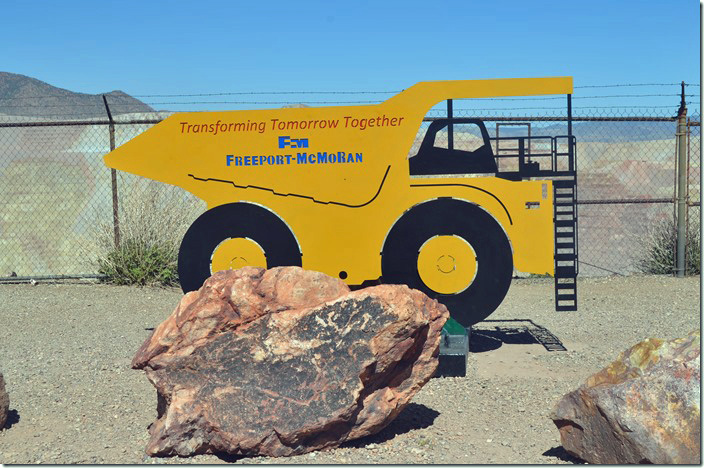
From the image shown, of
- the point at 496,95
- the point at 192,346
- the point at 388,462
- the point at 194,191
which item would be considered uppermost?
the point at 496,95

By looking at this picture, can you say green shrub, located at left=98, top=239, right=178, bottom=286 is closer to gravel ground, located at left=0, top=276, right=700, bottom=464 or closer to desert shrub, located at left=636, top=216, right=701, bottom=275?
gravel ground, located at left=0, top=276, right=700, bottom=464

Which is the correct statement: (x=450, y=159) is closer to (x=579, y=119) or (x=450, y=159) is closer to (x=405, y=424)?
(x=405, y=424)

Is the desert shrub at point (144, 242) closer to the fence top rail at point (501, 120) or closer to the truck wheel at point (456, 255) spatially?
the fence top rail at point (501, 120)

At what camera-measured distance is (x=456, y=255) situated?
7.88m

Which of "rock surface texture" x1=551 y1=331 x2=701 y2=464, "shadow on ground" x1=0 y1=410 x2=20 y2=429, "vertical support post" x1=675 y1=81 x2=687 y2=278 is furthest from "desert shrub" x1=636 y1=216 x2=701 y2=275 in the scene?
"shadow on ground" x1=0 y1=410 x2=20 y2=429

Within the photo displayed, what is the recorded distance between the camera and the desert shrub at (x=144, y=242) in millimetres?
11617

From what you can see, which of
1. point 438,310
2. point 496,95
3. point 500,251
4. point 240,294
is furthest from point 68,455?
point 496,95

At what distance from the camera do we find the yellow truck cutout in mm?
7832

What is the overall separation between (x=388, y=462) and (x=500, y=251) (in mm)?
3262

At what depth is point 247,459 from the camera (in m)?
5.01

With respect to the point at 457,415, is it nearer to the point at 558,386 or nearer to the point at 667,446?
the point at 558,386

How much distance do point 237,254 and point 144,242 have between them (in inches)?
155

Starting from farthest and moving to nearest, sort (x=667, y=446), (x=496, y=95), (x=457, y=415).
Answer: (x=496, y=95)
(x=457, y=415)
(x=667, y=446)

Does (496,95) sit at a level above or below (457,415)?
above
